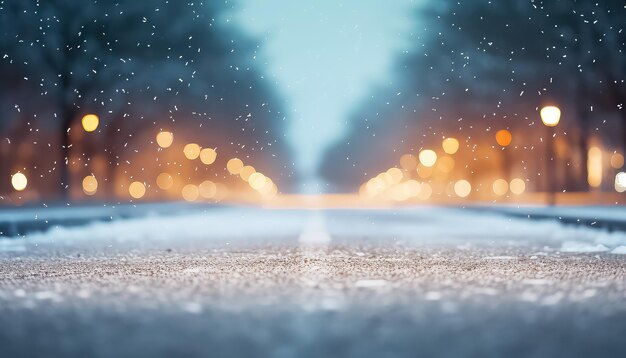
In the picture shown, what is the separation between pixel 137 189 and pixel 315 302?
111m

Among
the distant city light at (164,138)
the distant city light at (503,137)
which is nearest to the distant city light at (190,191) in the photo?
the distant city light at (164,138)

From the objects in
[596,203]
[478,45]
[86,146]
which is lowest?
[596,203]

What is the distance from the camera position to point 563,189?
64438 millimetres

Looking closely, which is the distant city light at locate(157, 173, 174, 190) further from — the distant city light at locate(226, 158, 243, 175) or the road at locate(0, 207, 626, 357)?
the road at locate(0, 207, 626, 357)

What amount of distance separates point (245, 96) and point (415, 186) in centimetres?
4255

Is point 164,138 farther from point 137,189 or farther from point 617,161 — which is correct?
point 137,189

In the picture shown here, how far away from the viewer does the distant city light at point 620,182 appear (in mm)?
73000

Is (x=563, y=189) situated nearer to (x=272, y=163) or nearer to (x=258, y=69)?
(x=258, y=69)

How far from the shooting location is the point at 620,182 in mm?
74688

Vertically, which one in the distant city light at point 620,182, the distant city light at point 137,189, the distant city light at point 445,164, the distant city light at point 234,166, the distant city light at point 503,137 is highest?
the distant city light at point 234,166

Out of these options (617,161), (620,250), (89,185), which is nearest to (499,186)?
(617,161)

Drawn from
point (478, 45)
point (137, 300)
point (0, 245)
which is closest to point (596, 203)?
point (478, 45)

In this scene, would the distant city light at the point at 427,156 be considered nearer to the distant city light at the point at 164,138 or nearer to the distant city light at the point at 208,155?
the distant city light at the point at 164,138

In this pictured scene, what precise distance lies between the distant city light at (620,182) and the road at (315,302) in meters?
57.7
